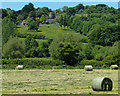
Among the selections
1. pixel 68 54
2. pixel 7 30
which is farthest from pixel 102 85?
pixel 7 30

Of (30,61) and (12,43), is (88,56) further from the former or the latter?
(30,61)

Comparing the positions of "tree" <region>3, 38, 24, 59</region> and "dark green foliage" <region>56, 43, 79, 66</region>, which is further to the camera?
"tree" <region>3, 38, 24, 59</region>

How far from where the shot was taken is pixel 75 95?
2294 centimetres

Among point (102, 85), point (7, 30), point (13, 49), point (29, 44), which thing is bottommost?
point (13, 49)

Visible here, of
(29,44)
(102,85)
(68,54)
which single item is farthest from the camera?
(29,44)

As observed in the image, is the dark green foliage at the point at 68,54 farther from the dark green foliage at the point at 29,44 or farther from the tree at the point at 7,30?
the dark green foliage at the point at 29,44

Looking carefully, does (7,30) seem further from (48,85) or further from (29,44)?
(48,85)

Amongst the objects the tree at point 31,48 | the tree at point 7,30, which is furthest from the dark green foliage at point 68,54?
the tree at point 31,48

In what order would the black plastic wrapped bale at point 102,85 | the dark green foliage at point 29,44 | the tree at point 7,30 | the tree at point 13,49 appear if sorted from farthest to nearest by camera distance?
the dark green foliage at point 29,44
the tree at point 7,30
the tree at point 13,49
the black plastic wrapped bale at point 102,85

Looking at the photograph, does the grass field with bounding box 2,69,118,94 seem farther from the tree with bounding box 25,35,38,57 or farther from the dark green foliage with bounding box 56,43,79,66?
the tree with bounding box 25,35,38,57

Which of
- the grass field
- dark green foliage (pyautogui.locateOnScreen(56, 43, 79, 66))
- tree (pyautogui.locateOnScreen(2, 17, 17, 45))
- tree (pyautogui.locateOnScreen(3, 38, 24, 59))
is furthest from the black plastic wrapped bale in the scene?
tree (pyautogui.locateOnScreen(2, 17, 17, 45))

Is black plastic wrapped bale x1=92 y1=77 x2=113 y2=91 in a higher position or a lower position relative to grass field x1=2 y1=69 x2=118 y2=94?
higher

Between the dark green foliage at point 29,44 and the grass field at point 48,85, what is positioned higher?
the dark green foliage at point 29,44

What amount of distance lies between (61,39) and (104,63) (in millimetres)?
49691
